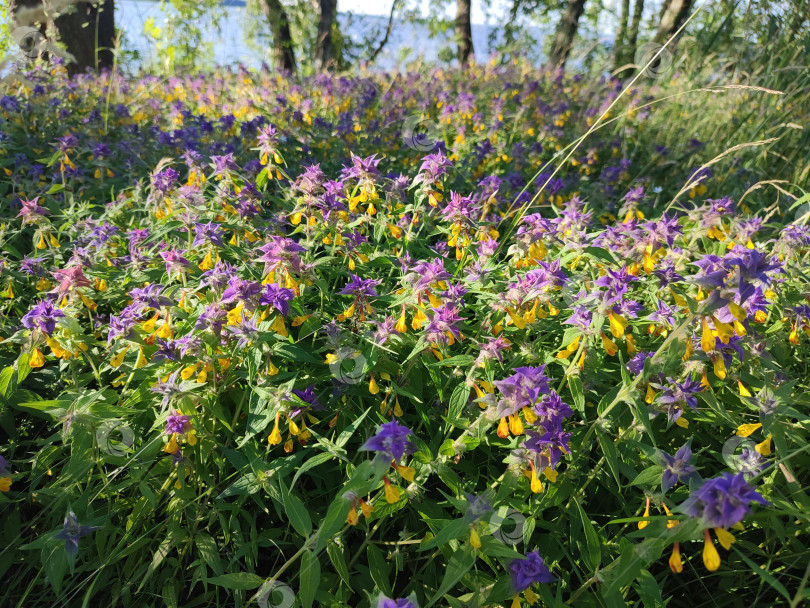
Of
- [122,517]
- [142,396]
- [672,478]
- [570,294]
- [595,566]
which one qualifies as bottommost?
[122,517]

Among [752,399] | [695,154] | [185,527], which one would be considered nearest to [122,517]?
[185,527]

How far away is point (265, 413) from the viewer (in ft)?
4.48

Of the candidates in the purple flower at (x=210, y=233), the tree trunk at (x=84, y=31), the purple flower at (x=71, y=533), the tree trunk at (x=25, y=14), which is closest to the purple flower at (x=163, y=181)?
the purple flower at (x=210, y=233)

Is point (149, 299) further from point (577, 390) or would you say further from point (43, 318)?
point (577, 390)

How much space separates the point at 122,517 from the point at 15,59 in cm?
359

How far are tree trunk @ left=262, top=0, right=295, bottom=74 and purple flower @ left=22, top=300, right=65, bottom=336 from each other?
8216 millimetres

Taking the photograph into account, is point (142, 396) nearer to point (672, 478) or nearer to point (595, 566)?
point (595, 566)

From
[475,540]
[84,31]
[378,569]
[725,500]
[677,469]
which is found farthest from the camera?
[84,31]

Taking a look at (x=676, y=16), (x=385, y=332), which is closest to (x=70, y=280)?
(x=385, y=332)

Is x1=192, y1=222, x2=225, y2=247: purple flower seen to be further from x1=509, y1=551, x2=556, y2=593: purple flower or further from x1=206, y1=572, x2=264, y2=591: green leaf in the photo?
x1=509, y1=551, x2=556, y2=593: purple flower

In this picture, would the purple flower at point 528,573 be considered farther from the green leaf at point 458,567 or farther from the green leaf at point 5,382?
the green leaf at point 5,382

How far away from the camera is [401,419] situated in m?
1.65

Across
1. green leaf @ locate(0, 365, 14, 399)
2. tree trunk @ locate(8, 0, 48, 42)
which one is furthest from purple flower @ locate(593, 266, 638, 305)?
tree trunk @ locate(8, 0, 48, 42)

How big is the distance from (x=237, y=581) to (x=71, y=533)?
0.43 m
